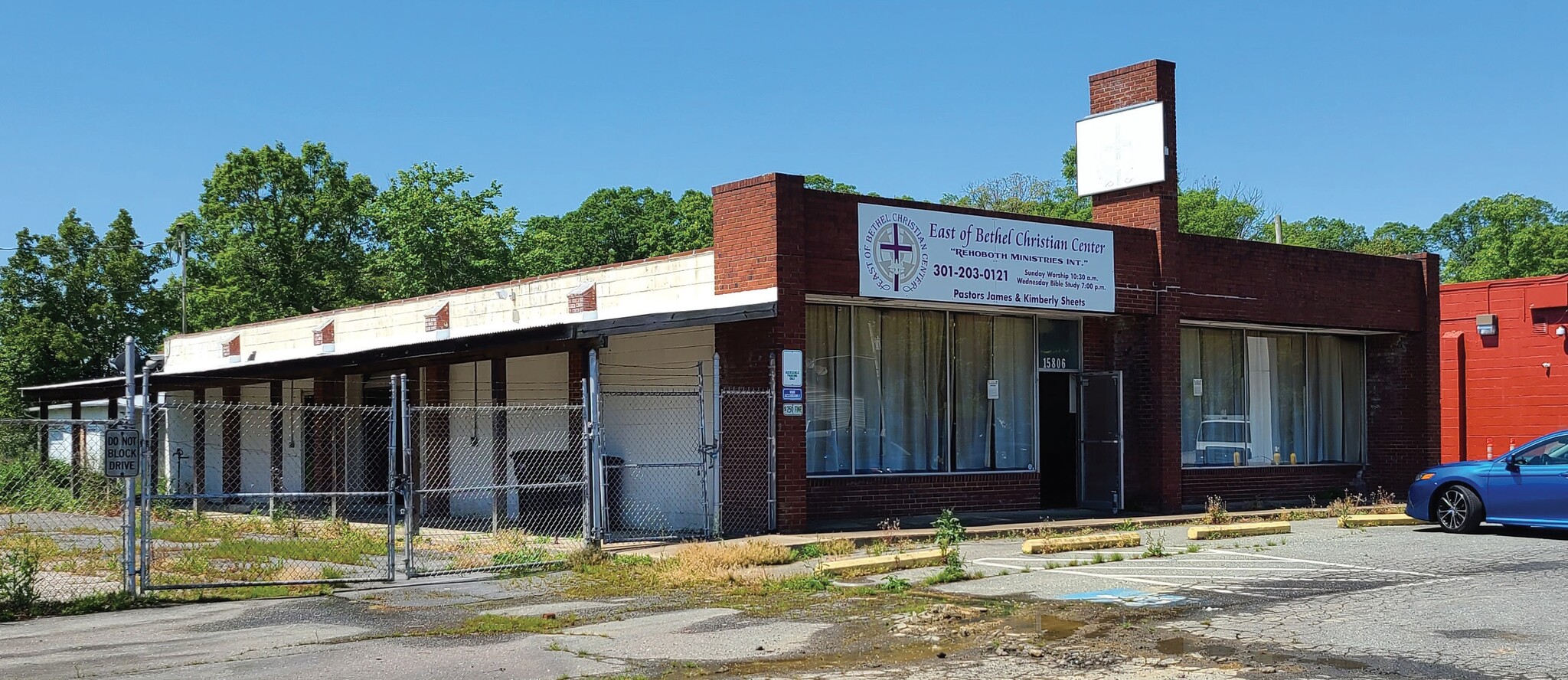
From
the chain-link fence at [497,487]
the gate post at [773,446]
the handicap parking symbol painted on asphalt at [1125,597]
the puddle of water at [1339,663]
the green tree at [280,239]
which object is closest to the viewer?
the puddle of water at [1339,663]

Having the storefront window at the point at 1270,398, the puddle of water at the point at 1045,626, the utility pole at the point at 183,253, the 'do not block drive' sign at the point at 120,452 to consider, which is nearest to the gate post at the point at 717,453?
the puddle of water at the point at 1045,626

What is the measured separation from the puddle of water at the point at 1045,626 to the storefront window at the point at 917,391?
804cm

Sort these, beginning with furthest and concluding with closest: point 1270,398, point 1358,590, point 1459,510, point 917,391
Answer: point 1270,398, point 917,391, point 1459,510, point 1358,590

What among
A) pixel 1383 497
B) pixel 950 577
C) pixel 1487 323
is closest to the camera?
pixel 950 577

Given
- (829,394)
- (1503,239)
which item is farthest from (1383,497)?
(1503,239)

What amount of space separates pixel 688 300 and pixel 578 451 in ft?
9.52

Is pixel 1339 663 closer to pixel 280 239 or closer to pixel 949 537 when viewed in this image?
pixel 949 537

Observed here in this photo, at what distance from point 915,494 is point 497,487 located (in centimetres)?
665

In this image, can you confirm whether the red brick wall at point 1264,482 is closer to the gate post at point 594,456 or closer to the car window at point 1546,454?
the car window at point 1546,454

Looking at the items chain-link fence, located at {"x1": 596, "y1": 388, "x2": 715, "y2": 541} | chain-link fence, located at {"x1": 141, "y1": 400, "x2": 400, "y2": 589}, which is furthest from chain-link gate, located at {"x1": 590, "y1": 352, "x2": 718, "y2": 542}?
chain-link fence, located at {"x1": 141, "y1": 400, "x2": 400, "y2": 589}

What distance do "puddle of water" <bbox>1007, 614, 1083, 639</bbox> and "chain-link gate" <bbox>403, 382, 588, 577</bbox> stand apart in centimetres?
585

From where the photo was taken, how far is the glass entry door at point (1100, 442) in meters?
21.0

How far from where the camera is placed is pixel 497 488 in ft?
50.0

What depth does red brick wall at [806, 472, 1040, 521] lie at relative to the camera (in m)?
18.6
